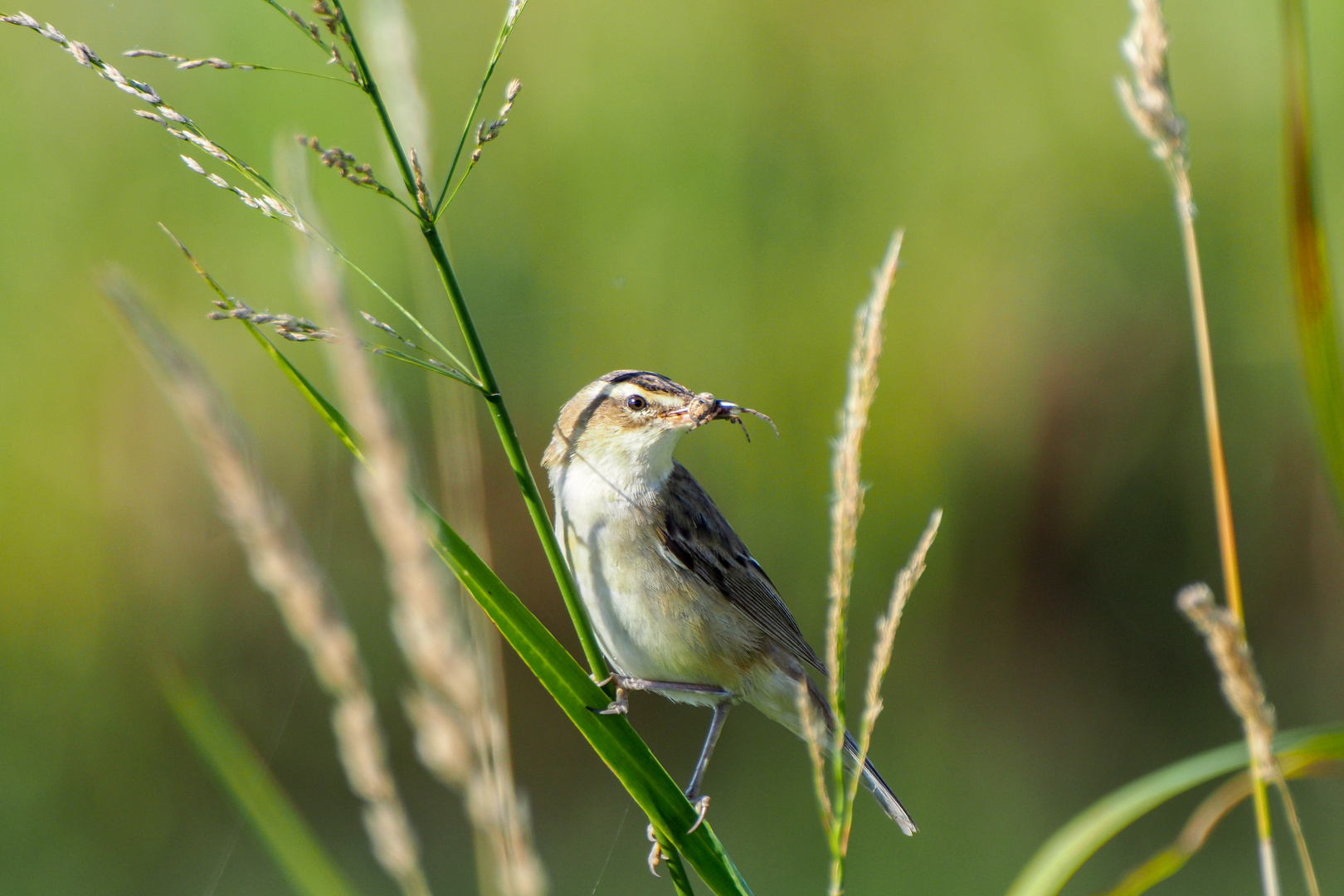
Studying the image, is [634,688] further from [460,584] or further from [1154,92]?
[1154,92]

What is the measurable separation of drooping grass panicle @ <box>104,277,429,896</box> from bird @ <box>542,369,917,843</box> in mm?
1585

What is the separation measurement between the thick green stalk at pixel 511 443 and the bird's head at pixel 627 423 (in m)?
0.84

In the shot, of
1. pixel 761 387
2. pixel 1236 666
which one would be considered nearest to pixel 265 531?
pixel 1236 666

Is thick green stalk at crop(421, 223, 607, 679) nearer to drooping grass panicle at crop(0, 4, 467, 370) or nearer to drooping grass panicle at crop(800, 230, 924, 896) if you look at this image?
drooping grass panicle at crop(0, 4, 467, 370)

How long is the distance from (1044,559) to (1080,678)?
2.60 feet

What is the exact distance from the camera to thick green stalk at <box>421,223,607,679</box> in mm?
1293

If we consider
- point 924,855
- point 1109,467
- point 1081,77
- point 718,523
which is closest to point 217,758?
point 718,523

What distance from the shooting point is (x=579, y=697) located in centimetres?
155

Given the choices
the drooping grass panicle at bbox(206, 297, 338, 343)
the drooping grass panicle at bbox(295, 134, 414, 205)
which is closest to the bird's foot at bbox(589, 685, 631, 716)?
the drooping grass panicle at bbox(206, 297, 338, 343)

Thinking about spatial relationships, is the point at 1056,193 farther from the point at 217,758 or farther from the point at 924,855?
the point at 217,758

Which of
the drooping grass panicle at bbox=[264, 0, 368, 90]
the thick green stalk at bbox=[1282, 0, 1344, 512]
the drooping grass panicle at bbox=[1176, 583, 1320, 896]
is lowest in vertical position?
the drooping grass panicle at bbox=[1176, 583, 1320, 896]

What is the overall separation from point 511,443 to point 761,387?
14.4 feet

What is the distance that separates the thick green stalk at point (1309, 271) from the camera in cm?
142

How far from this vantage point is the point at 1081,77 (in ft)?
19.6
